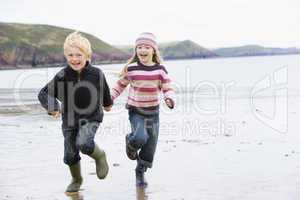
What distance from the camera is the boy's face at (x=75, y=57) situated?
7.84 metres

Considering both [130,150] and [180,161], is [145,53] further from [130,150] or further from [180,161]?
[180,161]

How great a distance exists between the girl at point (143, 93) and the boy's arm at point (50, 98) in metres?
1.11

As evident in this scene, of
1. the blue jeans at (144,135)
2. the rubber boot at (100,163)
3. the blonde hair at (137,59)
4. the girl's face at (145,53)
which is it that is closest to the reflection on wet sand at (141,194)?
the rubber boot at (100,163)

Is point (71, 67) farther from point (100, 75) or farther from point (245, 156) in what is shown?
point (245, 156)

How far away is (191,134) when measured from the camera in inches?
559

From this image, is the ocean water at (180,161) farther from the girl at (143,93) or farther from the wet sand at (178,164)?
the girl at (143,93)

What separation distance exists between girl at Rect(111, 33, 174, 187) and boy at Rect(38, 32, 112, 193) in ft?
2.64

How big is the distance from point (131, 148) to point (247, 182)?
1560 millimetres

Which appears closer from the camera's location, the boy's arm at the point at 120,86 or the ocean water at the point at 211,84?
the boy's arm at the point at 120,86

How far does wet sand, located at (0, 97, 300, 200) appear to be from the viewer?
8000 millimetres

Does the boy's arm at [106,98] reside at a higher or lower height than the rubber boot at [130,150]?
higher

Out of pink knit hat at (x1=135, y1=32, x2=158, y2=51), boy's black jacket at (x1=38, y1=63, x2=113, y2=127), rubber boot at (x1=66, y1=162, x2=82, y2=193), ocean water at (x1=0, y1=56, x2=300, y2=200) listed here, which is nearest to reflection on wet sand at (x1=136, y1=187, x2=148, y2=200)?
ocean water at (x1=0, y1=56, x2=300, y2=200)

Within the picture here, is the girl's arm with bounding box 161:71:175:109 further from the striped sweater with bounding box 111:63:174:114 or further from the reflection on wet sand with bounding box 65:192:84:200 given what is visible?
the reflection on wet sand with bounding box 65:192:84:200

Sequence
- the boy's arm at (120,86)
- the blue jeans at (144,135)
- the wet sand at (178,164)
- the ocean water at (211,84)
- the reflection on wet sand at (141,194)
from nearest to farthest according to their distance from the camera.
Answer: the reflection on wet sand at (141,194)
the wet sand at (178,164)
the blue jeans at (144,135)
the boy's arm at (120,86)
the ocean water at (211,84)
